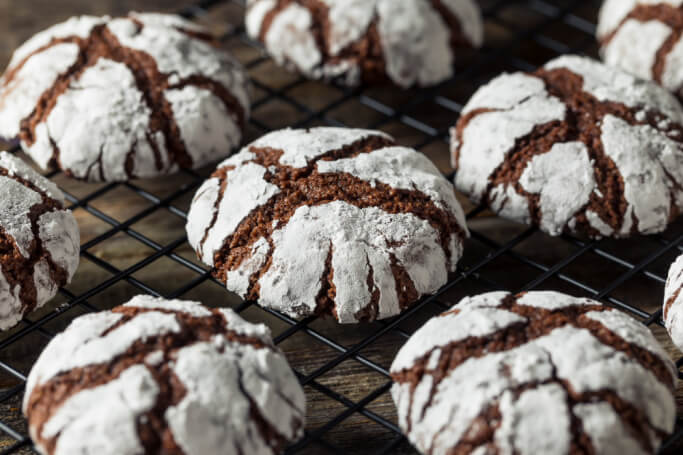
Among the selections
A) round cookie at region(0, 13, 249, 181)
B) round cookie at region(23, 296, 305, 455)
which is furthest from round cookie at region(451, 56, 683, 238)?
round cookie at region(23, 296, 305, 455)

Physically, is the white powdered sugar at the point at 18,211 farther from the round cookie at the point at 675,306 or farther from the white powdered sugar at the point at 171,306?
the round cookie at the point at 675,306

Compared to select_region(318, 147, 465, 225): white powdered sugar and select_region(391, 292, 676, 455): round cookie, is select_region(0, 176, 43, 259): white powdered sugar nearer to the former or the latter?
select_region(318, 147, 465, 225): white powdered sugar

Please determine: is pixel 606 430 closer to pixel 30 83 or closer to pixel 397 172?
pixel 397 172

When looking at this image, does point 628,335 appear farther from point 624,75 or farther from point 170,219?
point 170,219

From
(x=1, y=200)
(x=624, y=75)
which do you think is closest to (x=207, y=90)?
(x=1, y=200)

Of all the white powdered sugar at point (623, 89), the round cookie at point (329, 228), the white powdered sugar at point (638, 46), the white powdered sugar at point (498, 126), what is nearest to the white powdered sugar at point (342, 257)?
the round cookie at point (329, 228)
